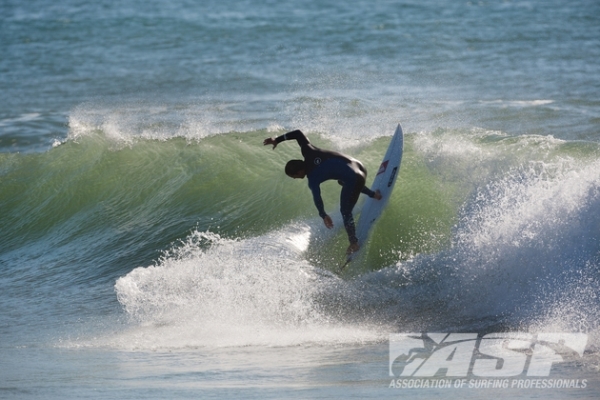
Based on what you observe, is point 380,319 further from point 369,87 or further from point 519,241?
point 369,87

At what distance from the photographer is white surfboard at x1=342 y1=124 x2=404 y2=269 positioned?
10227 mm

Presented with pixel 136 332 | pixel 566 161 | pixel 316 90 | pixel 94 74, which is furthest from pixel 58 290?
pixel 94 74

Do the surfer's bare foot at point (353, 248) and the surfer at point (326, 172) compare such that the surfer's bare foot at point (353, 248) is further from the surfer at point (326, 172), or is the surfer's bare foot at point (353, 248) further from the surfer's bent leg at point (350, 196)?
the surfer at point (326, 172)

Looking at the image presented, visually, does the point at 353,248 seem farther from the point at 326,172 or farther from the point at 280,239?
the point at 280,239

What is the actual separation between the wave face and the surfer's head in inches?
38.8

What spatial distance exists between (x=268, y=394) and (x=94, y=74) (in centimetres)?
1908

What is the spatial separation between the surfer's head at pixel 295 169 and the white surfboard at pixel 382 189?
1.28 meters

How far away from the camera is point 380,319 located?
8.31 metres

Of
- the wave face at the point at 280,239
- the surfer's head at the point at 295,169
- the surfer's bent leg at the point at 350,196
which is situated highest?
the surfer's head at the point at 295,169

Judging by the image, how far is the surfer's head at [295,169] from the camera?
9.13m

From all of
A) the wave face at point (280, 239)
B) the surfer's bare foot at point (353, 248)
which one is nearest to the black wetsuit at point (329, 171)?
the surfer's bare foot at point (353, 248)

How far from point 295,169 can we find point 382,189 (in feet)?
5.01

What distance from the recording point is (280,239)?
10656 mm

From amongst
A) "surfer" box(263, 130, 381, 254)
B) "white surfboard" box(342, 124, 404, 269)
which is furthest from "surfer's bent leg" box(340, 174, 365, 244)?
"white surfboard" box(342, 124, 404, 269)
